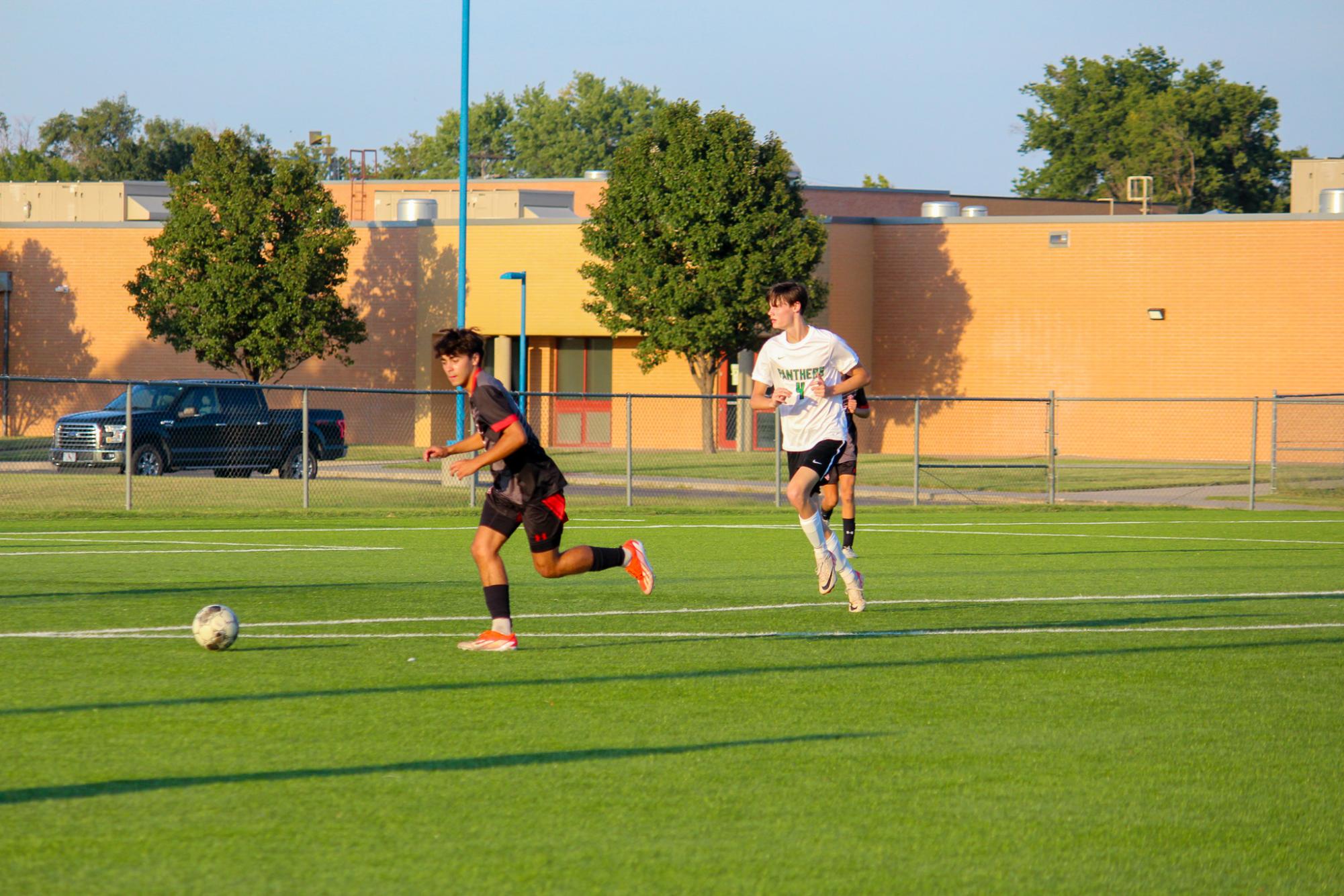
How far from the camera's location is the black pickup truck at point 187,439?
25391 mm

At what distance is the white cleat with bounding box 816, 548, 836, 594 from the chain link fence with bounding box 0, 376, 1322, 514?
5662 mm

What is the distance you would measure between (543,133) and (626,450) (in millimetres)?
86796

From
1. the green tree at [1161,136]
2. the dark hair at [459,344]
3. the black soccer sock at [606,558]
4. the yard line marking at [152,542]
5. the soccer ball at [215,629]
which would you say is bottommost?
the yard line marking at [152,542]

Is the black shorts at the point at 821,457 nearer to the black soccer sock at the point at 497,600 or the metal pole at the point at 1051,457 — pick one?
the black soccer sock at the point at 497,600

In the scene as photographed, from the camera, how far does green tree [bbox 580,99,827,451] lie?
123ft

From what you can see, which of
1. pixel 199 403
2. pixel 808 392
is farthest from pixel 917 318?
pixel 808 392

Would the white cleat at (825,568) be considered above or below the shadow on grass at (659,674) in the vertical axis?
above

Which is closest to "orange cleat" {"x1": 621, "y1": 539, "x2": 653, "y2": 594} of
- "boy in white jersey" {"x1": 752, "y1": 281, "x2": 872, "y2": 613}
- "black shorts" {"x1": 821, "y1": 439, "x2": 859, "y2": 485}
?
"boy in white jersey" {"x1": 752, "y1": 281, "x2": 872, "y2": 613}

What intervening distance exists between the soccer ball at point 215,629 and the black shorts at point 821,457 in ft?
13.7

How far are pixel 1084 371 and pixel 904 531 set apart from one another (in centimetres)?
2431

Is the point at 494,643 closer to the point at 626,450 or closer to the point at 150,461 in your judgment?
the point at 150,461

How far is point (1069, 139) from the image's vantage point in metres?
87.9

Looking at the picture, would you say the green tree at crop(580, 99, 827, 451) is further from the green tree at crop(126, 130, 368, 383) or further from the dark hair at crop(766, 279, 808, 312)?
the dark hair at crop(766, 279, 808, 312)

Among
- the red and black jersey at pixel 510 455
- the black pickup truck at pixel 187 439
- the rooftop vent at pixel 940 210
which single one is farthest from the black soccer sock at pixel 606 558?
the rooftop vent at pixel 940 210
